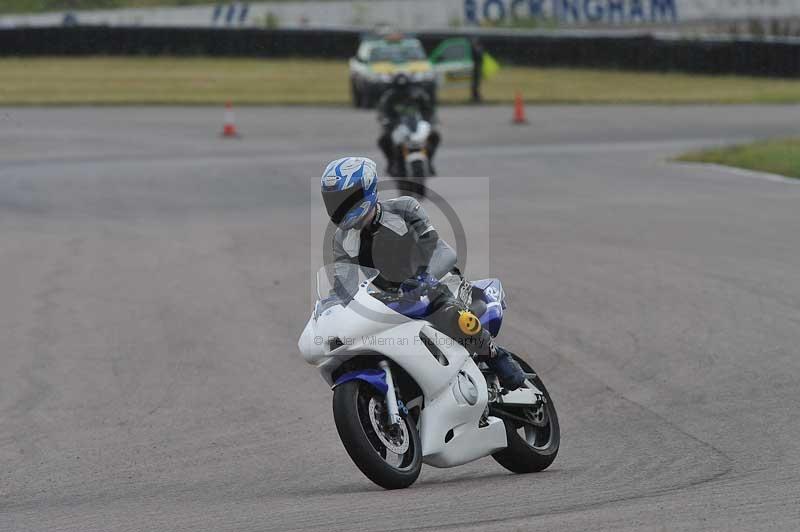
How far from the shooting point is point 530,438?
6.76 m

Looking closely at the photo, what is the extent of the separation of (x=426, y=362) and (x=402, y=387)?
0.58ft

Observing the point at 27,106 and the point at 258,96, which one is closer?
the point at 27,106

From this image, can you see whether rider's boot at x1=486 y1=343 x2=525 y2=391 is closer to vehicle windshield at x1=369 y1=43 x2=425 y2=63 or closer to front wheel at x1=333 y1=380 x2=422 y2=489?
front wheel at x1=333 y1=380 x2=422 y2=489

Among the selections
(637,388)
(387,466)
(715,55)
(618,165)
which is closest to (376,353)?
(387,466)

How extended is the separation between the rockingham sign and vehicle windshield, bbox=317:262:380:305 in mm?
42891

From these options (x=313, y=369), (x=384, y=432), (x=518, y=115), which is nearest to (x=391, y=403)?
(x=384, y=432)

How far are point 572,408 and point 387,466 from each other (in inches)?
92.0

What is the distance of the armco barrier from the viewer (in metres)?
39.9

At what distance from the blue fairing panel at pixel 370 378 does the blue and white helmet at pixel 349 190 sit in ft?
2.25

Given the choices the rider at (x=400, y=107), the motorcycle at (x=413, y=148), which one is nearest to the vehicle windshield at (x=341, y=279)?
the motorcycle at (x=413, y=148)

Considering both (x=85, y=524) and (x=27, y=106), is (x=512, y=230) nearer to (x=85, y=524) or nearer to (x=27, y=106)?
(x=85, y=524)

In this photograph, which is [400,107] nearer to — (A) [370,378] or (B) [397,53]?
(A) [370,378]

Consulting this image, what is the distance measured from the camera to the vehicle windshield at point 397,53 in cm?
3366

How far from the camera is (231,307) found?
449 inches
